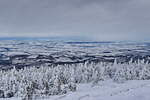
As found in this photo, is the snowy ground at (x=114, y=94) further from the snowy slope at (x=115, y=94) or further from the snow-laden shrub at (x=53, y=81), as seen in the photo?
the snow-laden shrub at (x=53, y=81)

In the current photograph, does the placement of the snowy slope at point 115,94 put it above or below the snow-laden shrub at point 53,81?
above

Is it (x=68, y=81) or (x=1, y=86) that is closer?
(x=68, y=81)

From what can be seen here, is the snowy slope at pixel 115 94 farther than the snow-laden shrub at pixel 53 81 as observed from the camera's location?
No

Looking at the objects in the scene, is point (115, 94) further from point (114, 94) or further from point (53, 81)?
point (53, 81)

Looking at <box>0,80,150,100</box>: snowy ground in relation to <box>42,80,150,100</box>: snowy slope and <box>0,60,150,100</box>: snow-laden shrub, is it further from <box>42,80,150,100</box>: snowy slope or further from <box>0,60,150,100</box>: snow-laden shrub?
<box>0,60,150,100</box>: snow-laden shrub

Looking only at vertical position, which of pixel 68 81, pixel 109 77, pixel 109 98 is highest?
pixel 109 98

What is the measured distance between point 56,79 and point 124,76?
161 ft

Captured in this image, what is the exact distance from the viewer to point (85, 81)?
98.4 meters

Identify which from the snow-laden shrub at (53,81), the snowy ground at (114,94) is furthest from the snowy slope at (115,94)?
the snow-laden shrub at (53,81)

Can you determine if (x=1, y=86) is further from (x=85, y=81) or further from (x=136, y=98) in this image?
(x=136, y=98)

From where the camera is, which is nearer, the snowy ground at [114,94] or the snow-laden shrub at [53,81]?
the snowy ground at [114,94]

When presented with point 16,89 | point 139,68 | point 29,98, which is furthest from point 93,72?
point 29,98

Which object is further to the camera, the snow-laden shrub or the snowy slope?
the snow-laden shrub

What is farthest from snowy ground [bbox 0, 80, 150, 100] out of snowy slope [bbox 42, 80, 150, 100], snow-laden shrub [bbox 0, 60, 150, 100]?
snow-laden shrub [bbox 0, 60, 150, 100]
